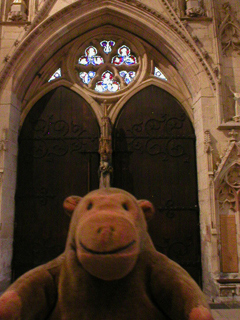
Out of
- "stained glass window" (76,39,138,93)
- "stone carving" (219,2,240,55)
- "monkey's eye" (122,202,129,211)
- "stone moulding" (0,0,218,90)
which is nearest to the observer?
"monkey's eye" (122,202,129,211)

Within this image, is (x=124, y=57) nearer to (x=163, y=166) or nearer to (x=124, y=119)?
(x=124, y=119)

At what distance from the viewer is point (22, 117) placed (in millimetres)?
5590

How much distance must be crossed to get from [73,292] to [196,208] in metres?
4.16

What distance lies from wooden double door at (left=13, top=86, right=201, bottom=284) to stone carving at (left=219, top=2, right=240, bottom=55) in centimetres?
130

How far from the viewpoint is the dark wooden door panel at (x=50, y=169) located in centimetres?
511

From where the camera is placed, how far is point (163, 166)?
17.7 ft

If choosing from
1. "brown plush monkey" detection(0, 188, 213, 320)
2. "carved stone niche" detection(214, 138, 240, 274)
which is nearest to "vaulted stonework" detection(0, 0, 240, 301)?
"carved stone niche" detection(214, 138, 240, 274)

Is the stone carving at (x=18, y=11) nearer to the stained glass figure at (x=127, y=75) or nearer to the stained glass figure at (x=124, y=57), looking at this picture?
the stained glass figure at (x=124, y=57)

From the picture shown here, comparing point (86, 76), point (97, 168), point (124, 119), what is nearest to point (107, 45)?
point (86, 76)

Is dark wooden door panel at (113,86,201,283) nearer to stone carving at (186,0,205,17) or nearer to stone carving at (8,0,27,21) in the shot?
stone carving at (186,0,205,17)

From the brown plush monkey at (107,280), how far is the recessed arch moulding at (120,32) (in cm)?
374

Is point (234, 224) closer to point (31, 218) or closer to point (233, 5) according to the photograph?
point (31, 218)

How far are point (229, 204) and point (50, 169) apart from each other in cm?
306

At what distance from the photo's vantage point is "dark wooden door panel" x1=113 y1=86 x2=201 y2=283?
510cm
